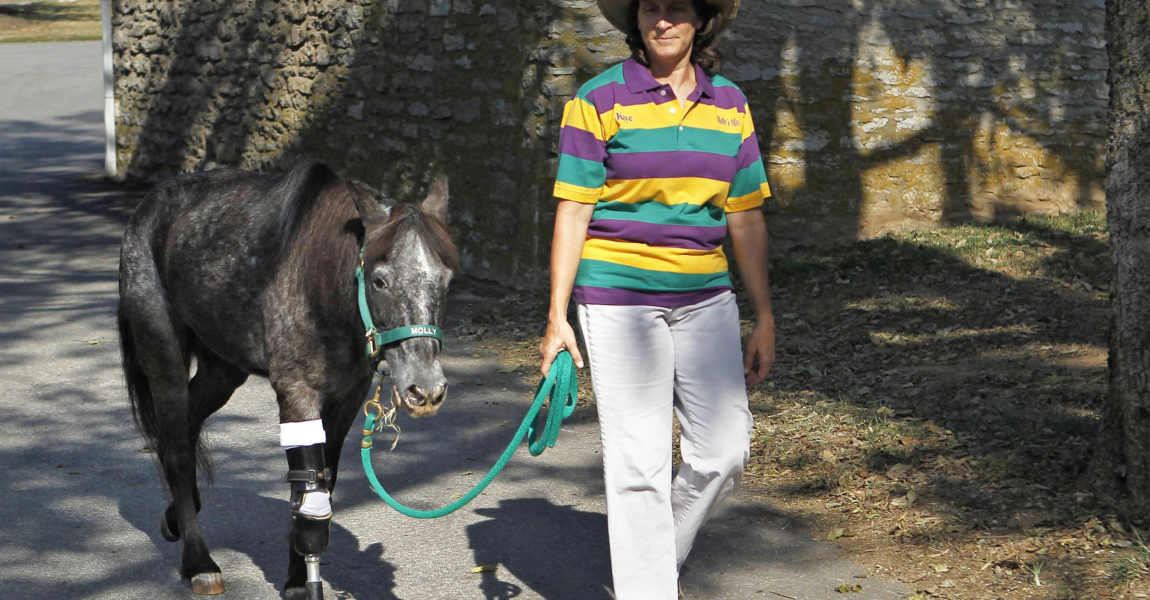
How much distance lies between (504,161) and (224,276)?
18.4 feet

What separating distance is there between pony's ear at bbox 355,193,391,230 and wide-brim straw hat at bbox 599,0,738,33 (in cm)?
95

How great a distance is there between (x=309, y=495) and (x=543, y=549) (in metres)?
1.29

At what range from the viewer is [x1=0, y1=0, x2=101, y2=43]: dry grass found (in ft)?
116

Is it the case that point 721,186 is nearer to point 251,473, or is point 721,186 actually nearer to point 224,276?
point 224,276

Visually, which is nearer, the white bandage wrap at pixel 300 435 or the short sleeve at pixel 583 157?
the short sleeve at pixel 583 157

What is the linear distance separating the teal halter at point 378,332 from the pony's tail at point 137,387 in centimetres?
178

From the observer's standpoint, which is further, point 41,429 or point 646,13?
point 41,429

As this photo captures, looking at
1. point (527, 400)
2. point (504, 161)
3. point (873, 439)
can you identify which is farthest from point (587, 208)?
point (504, 161)

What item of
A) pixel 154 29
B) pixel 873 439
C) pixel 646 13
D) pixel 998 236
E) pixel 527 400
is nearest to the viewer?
pixel 646 13

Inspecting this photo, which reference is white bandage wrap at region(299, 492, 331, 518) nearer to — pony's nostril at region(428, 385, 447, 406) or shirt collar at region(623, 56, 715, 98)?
pony's nostril at region(428, 385, 447, 406)

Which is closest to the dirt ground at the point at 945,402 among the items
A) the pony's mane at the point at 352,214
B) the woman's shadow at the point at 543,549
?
the woman's shadow at the point at 543,549

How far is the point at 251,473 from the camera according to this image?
608cm

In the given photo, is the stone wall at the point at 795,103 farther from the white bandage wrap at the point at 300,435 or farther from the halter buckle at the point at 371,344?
the halter buckle at the point at 371,344

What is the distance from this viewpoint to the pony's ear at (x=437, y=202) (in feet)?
13.1
